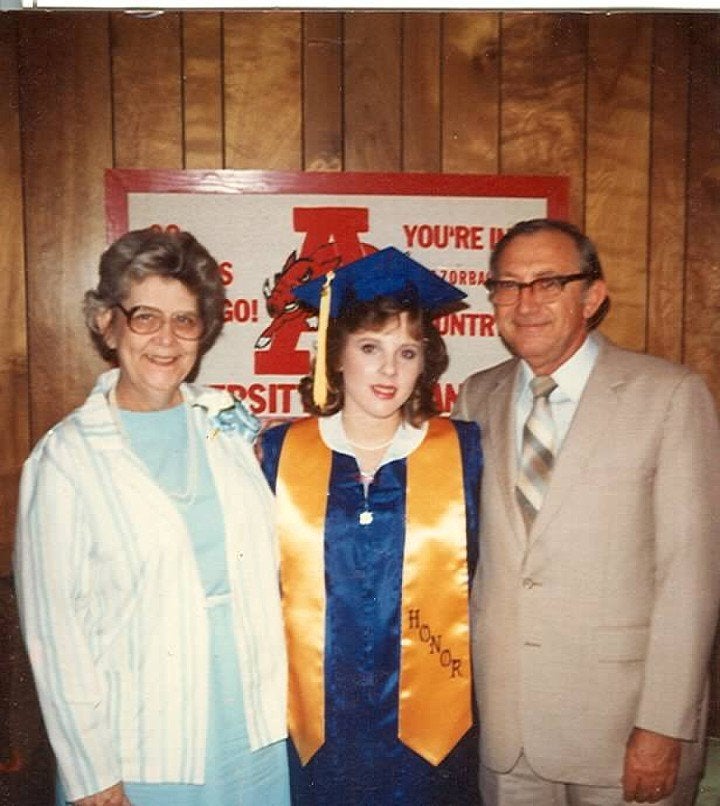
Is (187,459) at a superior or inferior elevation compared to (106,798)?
superior

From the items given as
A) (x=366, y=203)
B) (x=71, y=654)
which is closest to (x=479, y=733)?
(x=71, y=654)

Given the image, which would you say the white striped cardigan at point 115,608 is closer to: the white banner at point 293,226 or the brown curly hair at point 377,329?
the brown curly hair at point 377,329

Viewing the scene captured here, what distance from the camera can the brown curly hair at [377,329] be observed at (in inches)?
65.1

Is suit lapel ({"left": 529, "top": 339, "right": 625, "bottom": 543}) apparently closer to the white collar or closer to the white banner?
the white collar

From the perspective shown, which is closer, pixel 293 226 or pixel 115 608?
pixel 115 608

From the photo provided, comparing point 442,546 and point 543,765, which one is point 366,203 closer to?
point 442,546

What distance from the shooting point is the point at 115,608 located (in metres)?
1.50

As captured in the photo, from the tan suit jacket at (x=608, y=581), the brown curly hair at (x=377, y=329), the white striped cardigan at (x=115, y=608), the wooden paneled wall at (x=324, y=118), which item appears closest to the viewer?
the white striped cardigan at (x=115, y=608)

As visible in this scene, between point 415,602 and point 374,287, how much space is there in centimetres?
70

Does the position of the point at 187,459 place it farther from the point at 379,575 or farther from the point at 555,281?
the point at 555,281

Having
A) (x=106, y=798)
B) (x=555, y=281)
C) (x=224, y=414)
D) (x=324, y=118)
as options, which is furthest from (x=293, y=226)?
(x=106, y=798)

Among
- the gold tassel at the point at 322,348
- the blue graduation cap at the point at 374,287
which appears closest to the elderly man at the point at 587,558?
the blue graduation cap at the point at 374,287

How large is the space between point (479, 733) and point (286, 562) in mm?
602

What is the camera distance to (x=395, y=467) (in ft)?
5.51
